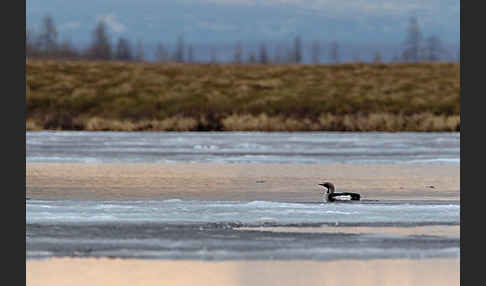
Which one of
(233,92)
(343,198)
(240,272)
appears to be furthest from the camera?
(233,92)

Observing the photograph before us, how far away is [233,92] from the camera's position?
168 feet

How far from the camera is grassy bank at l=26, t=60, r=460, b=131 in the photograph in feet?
140

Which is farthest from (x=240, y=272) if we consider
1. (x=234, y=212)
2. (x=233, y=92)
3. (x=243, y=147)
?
(x=233, y=92)

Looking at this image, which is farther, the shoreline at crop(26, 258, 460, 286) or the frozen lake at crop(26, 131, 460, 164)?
the frozen lake at crop(26, 131, 460, 164)

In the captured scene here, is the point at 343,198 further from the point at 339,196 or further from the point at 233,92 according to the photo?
the point at 233,92

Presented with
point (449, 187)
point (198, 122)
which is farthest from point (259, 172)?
point (198, 122)

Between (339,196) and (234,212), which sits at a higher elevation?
(339,196)

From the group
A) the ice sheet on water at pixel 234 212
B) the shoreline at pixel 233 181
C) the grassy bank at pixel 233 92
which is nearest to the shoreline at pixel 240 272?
the ice sheet on water at pixel 234 212

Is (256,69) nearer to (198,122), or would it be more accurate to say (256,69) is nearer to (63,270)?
(198,122)

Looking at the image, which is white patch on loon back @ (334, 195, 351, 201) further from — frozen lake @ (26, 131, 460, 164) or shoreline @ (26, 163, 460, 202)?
frozen lake @ (26, 131, 460, 164)

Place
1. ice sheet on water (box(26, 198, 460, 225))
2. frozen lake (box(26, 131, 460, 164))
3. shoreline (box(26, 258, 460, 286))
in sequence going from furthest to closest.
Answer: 1. frozen lake (box(26, 131, 460, 164))
2. ice sheet on water (box(26, 198, 460, 225))
3. shoreline (box(26, 258, 460, 286))

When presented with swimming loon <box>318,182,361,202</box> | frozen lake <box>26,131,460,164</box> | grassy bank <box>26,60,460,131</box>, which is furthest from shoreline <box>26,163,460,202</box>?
grassy bank <box>26,60,460,131</box>

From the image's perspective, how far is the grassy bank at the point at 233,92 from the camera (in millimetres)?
42531

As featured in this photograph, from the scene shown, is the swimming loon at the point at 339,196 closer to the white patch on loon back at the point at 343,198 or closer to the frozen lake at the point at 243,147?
the white patch on loon back at the point at 343,198
